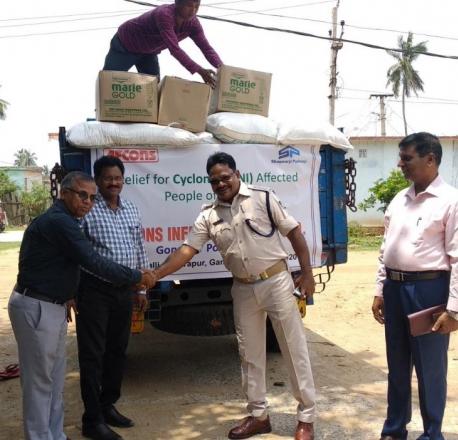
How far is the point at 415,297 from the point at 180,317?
1.95m

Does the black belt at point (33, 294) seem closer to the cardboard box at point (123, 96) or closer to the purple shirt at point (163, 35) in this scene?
the cardboard box at point (123, 96)

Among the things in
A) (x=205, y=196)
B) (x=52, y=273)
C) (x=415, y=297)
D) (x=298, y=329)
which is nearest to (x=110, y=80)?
(x=205, y=196)

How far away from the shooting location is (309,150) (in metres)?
4.21

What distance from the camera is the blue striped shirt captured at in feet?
10.7

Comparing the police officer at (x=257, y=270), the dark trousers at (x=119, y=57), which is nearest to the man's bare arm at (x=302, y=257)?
the police officer at (x=257, y=270)

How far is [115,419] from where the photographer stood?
11.6ft

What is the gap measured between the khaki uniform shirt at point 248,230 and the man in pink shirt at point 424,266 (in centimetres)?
63

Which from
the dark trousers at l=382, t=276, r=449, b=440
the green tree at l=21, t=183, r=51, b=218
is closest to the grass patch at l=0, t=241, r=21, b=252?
the green tree at l=21, t=183, r=51, b=218

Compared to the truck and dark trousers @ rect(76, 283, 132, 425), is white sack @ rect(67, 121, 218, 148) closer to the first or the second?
the truck

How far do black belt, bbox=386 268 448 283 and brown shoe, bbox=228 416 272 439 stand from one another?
1231 mm

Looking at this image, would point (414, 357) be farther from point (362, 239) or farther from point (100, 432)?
point (362, 239)

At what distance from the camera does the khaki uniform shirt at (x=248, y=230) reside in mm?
3209

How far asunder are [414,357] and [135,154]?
2.24m

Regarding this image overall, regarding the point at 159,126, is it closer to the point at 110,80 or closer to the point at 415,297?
the point at 110,80
